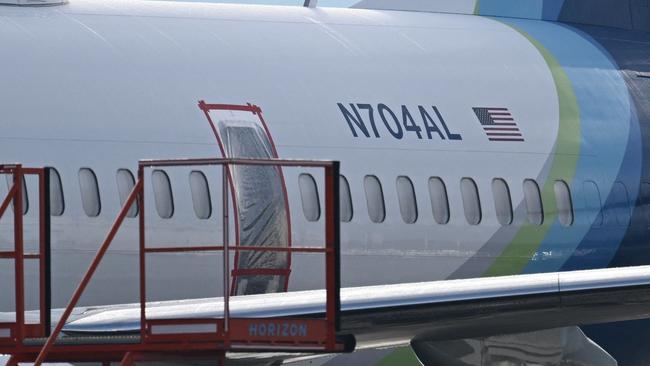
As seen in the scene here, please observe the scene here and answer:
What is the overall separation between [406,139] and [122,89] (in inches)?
107

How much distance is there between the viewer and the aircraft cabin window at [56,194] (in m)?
12.6

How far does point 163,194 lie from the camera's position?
1320 centimetres

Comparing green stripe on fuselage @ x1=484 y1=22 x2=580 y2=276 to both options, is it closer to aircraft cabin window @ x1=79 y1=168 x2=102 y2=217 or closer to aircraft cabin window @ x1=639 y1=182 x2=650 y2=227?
aircraft cabin window @ x1=639 y1=182 x2=650 y2=227

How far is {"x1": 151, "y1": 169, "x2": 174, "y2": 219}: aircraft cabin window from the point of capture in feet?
43.0

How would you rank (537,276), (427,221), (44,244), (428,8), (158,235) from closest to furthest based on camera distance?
(44,244)
(537,276)
(158,235)
(427,221)
(428,8)

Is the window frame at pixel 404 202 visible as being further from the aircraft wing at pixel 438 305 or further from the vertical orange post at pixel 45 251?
the vertical orange post at pixel 45 251

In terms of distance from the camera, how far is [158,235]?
13.0m

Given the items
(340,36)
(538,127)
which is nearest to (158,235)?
(340,36)

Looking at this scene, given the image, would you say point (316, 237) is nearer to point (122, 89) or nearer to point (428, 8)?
point (122, 89)

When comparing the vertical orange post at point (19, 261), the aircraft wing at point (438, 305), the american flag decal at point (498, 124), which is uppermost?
the american flag decal at point (498, 124)

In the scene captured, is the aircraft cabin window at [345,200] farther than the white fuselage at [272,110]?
Yes

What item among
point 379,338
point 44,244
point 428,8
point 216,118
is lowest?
point 379,338

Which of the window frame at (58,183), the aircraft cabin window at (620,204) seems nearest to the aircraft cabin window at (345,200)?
the window frame at (58,183)

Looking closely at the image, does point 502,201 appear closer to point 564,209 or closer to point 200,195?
point 564,209
